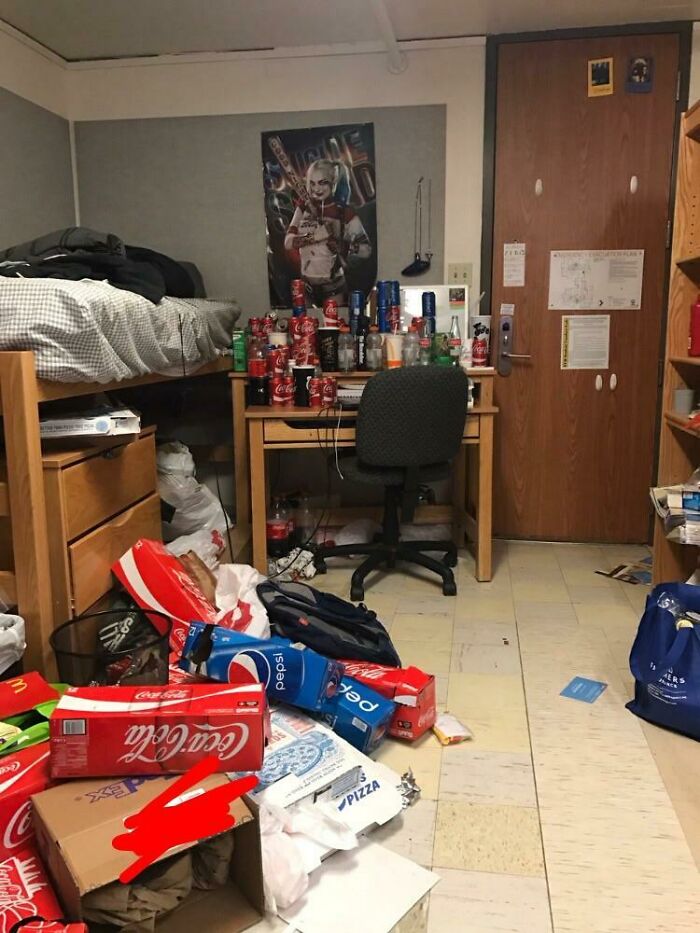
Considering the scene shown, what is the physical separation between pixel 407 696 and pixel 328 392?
1.47 meters

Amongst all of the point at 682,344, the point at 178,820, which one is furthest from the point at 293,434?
the point at 178,820

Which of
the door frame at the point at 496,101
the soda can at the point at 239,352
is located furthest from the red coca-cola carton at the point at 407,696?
the door frame at the point at 496,101

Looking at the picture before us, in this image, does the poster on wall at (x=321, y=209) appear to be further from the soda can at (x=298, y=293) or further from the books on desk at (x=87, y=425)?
the books on desk at (x=87, y=425)

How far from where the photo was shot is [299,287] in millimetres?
3398

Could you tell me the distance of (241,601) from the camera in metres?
2.22

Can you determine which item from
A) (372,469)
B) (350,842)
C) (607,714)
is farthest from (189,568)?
(607,714)

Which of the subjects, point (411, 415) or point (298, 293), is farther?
point (298, 293)

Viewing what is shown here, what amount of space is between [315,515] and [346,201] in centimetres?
146

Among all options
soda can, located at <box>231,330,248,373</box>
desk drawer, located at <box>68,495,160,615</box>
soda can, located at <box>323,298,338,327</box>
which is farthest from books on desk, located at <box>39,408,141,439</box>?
soda can, located at <box>323,298,338,327</box>

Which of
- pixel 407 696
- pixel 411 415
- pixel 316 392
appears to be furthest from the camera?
pixel 316 392

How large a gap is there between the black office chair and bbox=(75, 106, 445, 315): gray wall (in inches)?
38.9

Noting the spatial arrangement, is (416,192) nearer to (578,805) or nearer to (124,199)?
(124,199)

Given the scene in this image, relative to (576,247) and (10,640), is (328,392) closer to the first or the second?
(576,247)

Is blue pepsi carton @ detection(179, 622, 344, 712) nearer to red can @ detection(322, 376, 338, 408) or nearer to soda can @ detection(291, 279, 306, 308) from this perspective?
red can @ detection(322, 376, 338, 408)
